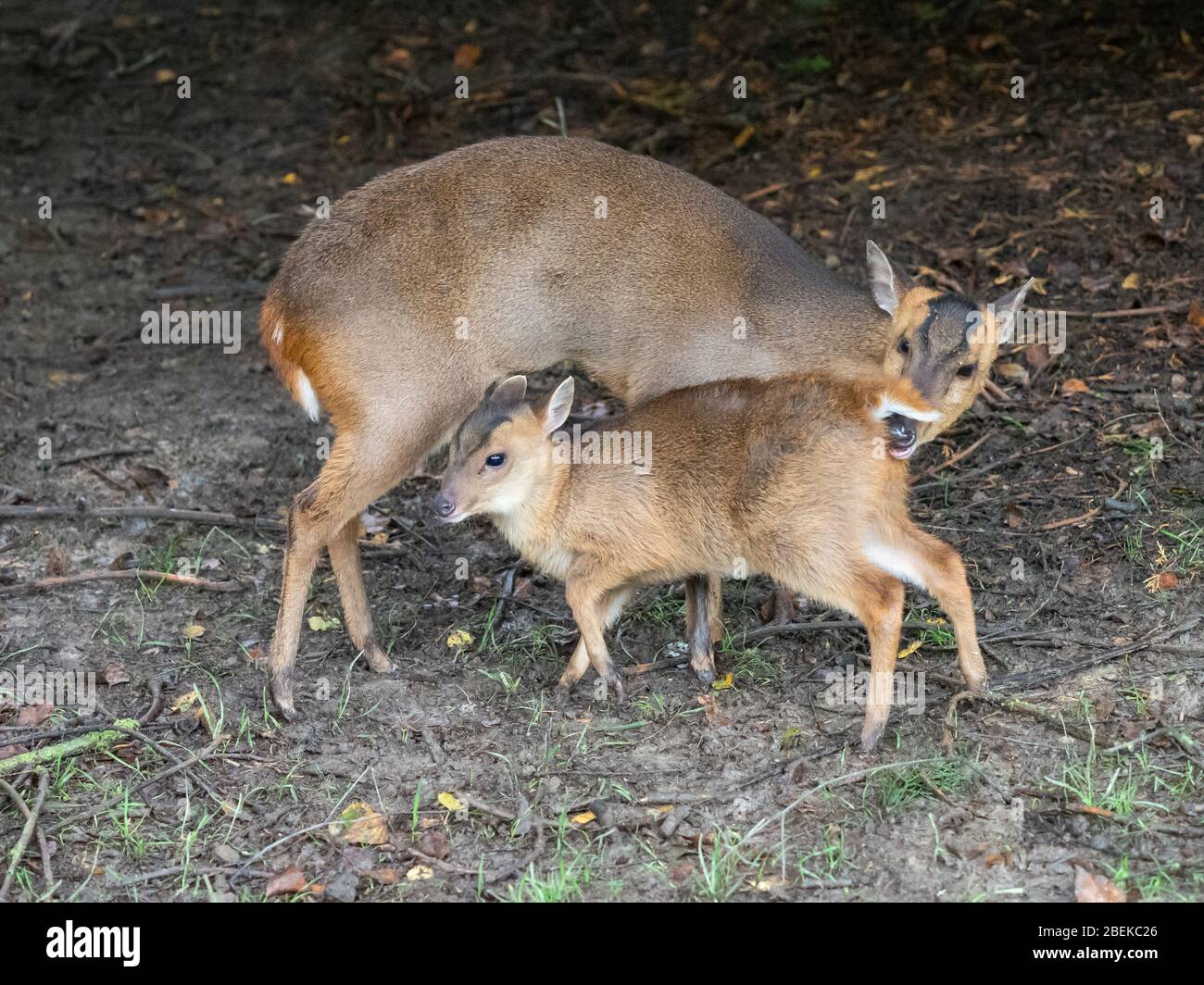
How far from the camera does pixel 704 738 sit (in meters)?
5.05

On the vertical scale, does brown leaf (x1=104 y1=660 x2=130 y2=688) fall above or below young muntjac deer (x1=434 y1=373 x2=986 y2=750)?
below

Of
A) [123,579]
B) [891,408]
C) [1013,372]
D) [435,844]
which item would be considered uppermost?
[1013,372]

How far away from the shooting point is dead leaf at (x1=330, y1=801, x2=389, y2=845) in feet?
15.1

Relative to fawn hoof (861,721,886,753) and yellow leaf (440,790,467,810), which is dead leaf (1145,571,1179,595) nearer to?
fawn hoof (861,721,886,753)

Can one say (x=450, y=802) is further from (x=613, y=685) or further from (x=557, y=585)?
(x=557, y=585)

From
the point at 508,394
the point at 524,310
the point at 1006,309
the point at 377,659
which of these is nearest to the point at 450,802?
the point at 377,659

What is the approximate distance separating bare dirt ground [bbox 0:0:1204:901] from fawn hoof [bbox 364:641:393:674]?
83mm

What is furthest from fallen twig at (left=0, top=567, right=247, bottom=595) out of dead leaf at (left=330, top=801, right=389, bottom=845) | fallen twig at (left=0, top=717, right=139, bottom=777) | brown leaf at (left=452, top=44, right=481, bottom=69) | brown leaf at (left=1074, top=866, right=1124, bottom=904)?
brown leaf at (left=452, top=44, right=481, bottom=69)

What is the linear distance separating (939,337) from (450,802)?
238cm

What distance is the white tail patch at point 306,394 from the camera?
552 cm

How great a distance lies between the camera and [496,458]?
17.6 feet

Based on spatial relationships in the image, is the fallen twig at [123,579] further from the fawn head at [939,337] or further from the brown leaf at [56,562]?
the fawn head at [939,337]

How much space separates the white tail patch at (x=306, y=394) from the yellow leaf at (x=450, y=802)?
1.56 metres
